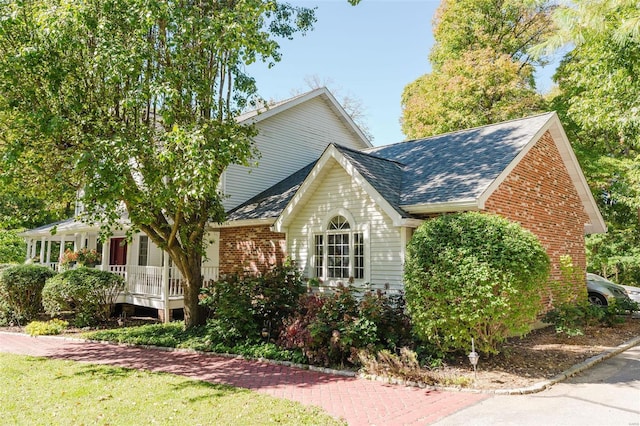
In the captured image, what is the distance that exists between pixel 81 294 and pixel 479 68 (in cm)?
2202

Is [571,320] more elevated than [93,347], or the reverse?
[571,320]

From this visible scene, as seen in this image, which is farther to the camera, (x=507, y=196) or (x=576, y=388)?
(x=507, y=196)

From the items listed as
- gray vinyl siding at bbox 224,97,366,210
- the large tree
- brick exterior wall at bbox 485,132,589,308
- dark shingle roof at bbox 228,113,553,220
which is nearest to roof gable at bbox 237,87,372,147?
gray vinyl siding at bbox 224,97,366,210

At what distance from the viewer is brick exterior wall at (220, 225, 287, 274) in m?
13.6

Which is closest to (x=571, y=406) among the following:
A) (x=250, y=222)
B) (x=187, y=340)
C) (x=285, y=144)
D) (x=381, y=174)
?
(x=381, y=174)

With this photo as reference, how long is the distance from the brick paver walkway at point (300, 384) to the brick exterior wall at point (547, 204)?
515 cm

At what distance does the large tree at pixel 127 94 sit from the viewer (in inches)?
356

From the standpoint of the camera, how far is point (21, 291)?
1452 cm

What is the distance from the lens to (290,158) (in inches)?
709

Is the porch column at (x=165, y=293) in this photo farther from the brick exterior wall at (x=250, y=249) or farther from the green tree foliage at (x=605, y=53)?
the green tree foliage at (x=605, y=53)

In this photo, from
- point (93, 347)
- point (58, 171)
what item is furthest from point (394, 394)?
point (58, 171)

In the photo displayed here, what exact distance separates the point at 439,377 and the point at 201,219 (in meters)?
7.56

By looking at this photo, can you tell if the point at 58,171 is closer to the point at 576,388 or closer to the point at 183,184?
the point at 183,184

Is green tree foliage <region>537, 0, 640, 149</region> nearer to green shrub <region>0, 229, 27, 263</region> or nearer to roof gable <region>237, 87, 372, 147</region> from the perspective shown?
roof gable <region>237, 87, 372, 147</region>
